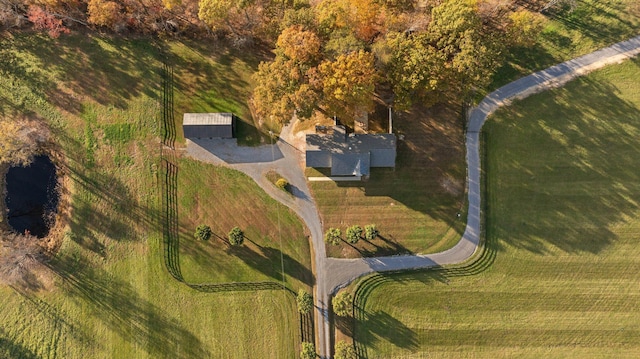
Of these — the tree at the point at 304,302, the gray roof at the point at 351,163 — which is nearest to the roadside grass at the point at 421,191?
the gray roof at the point at 351,163

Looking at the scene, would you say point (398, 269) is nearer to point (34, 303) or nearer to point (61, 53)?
point (34, 303)

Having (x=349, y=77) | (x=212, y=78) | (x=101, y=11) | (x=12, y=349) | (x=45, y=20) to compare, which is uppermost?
(x=101, y=11)

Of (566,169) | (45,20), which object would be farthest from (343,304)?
(45,20)

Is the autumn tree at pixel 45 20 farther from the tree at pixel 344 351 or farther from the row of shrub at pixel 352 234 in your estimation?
the tree at pixel 344 351

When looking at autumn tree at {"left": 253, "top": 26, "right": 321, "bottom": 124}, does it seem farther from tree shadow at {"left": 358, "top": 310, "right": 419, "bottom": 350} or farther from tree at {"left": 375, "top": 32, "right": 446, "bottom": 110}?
tree shadow at {"left": 358, "top": 310, "right": 419, "bottom": 350}

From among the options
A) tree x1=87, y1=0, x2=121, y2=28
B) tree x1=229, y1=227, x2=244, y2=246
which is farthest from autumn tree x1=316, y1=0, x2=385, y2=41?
tree x1=87, y1=0, x2=121, y2=28

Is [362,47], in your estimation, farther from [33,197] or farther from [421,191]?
[33,197]

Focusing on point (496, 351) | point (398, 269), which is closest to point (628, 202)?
point (496, 351)
